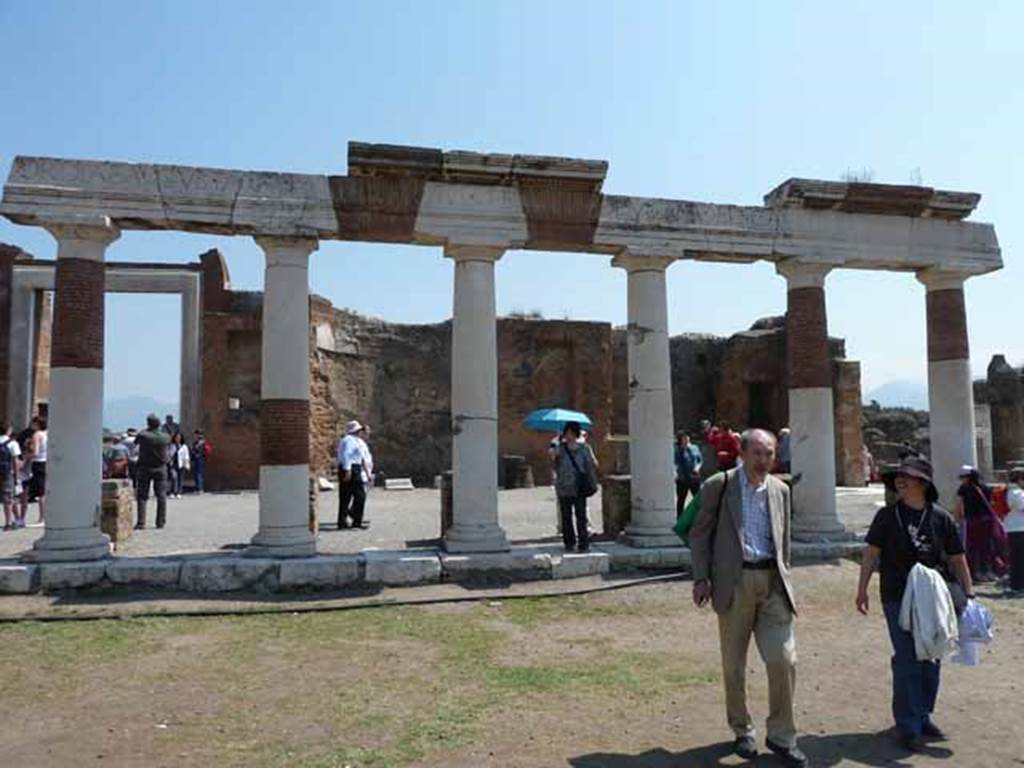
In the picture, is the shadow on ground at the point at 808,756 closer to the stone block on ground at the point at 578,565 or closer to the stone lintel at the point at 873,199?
the stone block on ground at the point at 578,565

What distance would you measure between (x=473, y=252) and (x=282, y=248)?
232 centimetres

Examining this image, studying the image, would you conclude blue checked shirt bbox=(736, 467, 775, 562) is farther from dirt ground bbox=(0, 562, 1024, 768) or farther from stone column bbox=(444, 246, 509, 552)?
stone column bbox=(444, 246, 509, 552)

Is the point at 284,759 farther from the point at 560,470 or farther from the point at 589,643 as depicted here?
the point at 560,470

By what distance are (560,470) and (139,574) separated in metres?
5.00

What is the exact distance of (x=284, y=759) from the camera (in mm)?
4633

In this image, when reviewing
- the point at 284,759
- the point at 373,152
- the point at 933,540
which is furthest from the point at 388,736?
the point at 373,152

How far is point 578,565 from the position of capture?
9992 millimetres

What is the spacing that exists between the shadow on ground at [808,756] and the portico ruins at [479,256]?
5.31m

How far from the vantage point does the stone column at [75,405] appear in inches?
358

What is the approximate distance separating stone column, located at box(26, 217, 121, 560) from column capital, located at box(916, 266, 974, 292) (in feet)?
36.2

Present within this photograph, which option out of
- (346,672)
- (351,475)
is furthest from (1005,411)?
(346,672)

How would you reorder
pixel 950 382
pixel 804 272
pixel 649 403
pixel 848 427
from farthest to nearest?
pixel 848 427 → pixel 950 382 → pixel 804 272 → pixel 649 403

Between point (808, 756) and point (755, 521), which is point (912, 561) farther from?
point (808, 756)

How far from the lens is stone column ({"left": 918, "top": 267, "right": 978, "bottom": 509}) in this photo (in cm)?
1189
